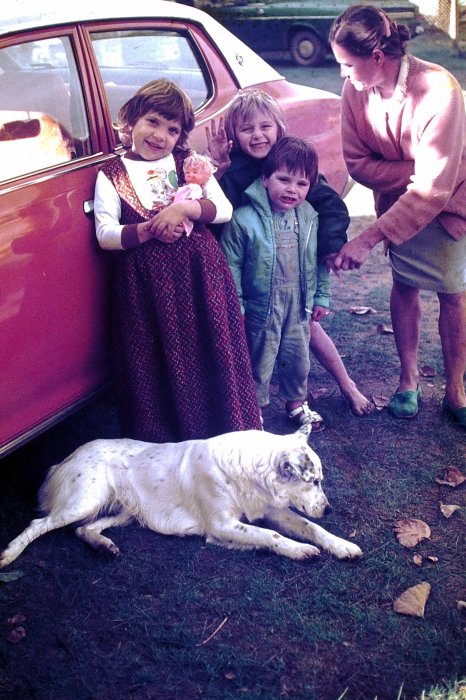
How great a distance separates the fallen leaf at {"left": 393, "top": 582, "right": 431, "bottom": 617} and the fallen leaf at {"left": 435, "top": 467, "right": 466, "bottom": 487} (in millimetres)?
760

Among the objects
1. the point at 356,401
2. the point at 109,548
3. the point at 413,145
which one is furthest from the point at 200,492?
the point at 413,145

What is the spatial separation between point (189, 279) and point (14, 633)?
165cm

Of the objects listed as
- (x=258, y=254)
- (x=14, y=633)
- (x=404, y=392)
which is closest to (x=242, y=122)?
(x=258, y=254)

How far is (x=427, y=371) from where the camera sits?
16.3ft

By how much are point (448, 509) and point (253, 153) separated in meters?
1.90

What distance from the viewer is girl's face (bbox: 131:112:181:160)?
362 centimetres

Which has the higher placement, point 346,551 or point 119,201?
point 119,201

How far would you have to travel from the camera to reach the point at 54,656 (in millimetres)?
2881

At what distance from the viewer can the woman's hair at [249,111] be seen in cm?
398

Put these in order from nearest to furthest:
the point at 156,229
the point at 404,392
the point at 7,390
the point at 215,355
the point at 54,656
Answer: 1. the point at 54,656
2. the point at 7,390
3. the point at 156,229
4. the point at 215,355
5. the point at 404,392

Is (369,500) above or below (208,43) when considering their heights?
below

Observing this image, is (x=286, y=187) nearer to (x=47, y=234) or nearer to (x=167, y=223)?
(x=167, y=223)

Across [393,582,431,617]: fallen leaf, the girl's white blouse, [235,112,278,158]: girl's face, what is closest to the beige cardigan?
[235,112,278,158]: girl's face

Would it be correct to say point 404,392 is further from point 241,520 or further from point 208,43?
point 208,43
